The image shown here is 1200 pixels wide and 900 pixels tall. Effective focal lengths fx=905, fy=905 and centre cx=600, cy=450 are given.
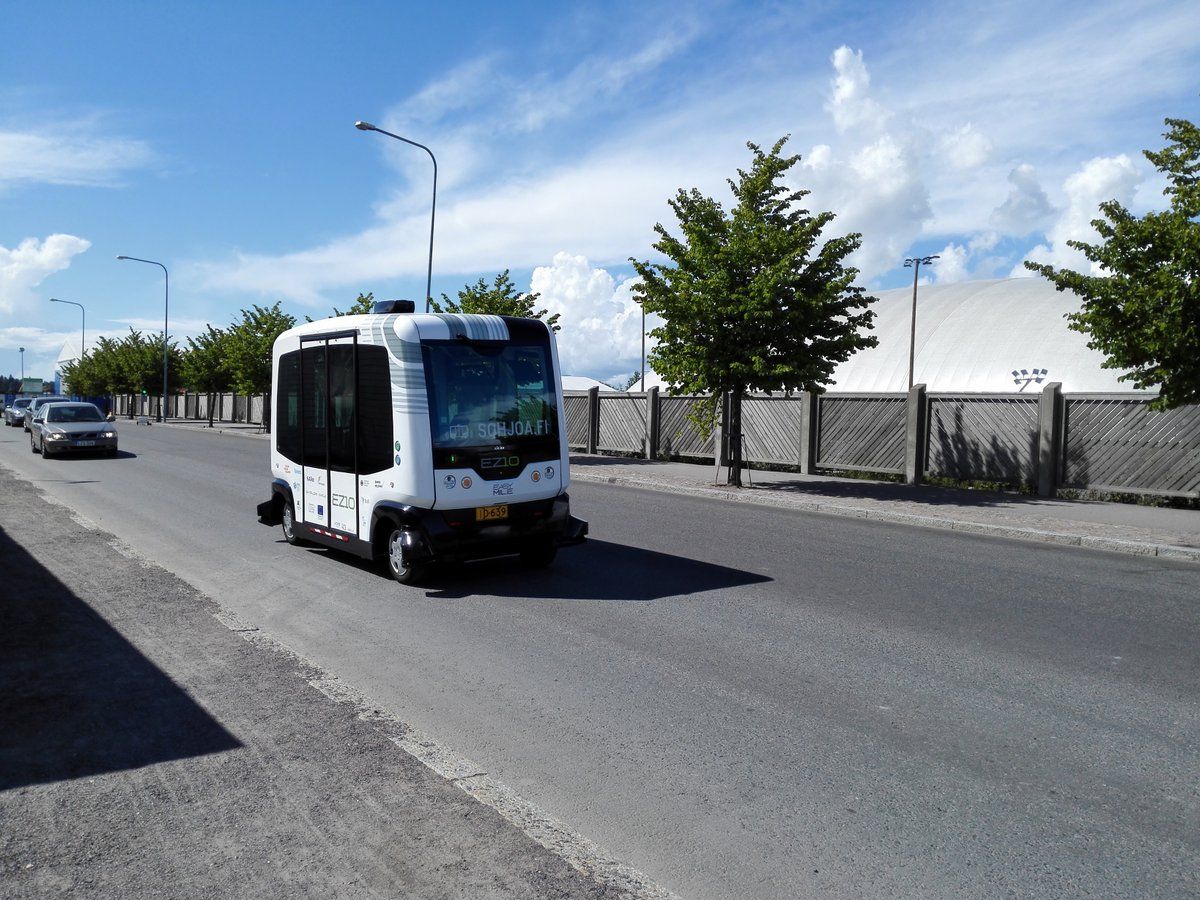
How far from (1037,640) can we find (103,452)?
2492 centimetres

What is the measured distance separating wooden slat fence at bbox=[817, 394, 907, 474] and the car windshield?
19731mm

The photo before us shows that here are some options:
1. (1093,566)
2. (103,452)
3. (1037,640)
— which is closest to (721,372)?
(1093,566)

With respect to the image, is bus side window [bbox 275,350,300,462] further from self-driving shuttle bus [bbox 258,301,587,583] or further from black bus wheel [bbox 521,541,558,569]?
black bus wheel [bbox 521,541,558,569]

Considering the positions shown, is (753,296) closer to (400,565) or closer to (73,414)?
(400,565)

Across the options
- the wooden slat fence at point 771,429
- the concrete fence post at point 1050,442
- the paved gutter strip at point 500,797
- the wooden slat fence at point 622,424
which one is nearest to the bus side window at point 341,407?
the paved gutter strip at point 500,797

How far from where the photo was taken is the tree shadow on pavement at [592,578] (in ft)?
26.7

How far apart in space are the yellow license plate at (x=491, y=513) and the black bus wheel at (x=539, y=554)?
0.66 meters

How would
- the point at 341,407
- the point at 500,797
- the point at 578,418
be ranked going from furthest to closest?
the point at 578,418 < the point at 341,407 < the point at 500,797

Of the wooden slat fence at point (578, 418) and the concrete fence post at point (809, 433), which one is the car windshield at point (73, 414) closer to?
the wooden slat fence at point (578, 418)

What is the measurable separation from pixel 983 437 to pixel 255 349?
34.9 m

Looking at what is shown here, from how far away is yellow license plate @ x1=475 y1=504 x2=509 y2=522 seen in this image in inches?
331

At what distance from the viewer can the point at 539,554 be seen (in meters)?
9.34

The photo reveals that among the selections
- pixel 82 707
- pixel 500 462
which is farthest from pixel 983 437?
pixel 82 707

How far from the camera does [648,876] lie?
3275 mm
